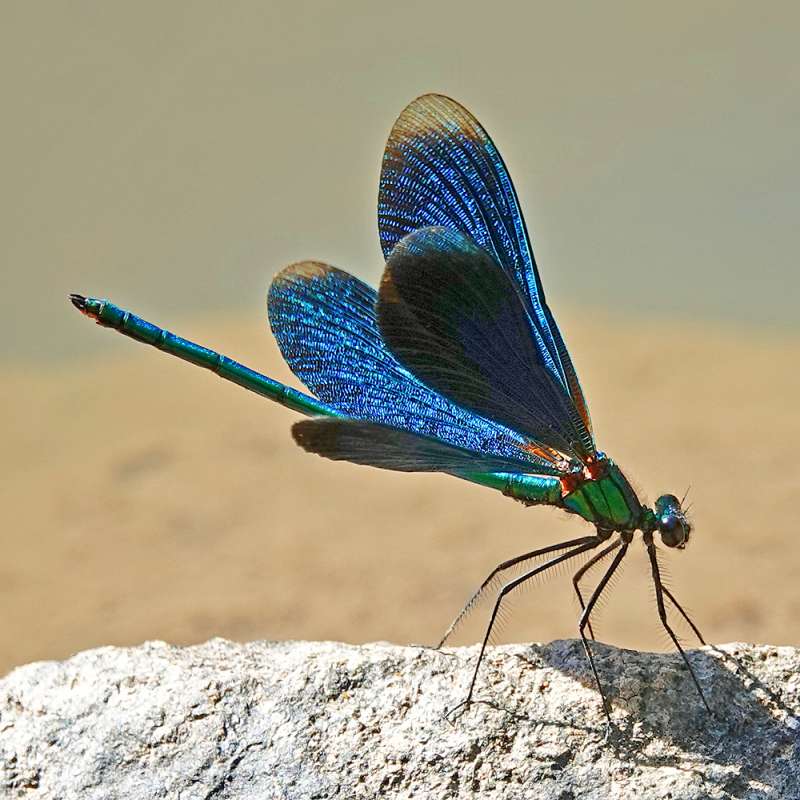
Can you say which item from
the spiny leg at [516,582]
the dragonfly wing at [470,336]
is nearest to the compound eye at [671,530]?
the spiny leg at [516,582]

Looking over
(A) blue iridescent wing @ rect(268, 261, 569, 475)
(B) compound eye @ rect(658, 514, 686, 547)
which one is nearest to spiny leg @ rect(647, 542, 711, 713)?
(B) compound eye @ rect(658, 514, 686, 547)

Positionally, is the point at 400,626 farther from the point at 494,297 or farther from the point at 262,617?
the point at 494,297

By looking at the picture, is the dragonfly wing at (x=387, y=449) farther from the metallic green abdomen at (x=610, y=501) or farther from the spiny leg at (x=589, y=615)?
the spiny leg at (x=589, y=615)

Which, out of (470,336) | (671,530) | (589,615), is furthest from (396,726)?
(470,336)

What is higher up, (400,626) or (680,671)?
(400,626)

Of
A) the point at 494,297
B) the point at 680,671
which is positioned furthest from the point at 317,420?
the point at 680,671

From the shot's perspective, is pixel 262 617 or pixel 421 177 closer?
pixel 421 177
